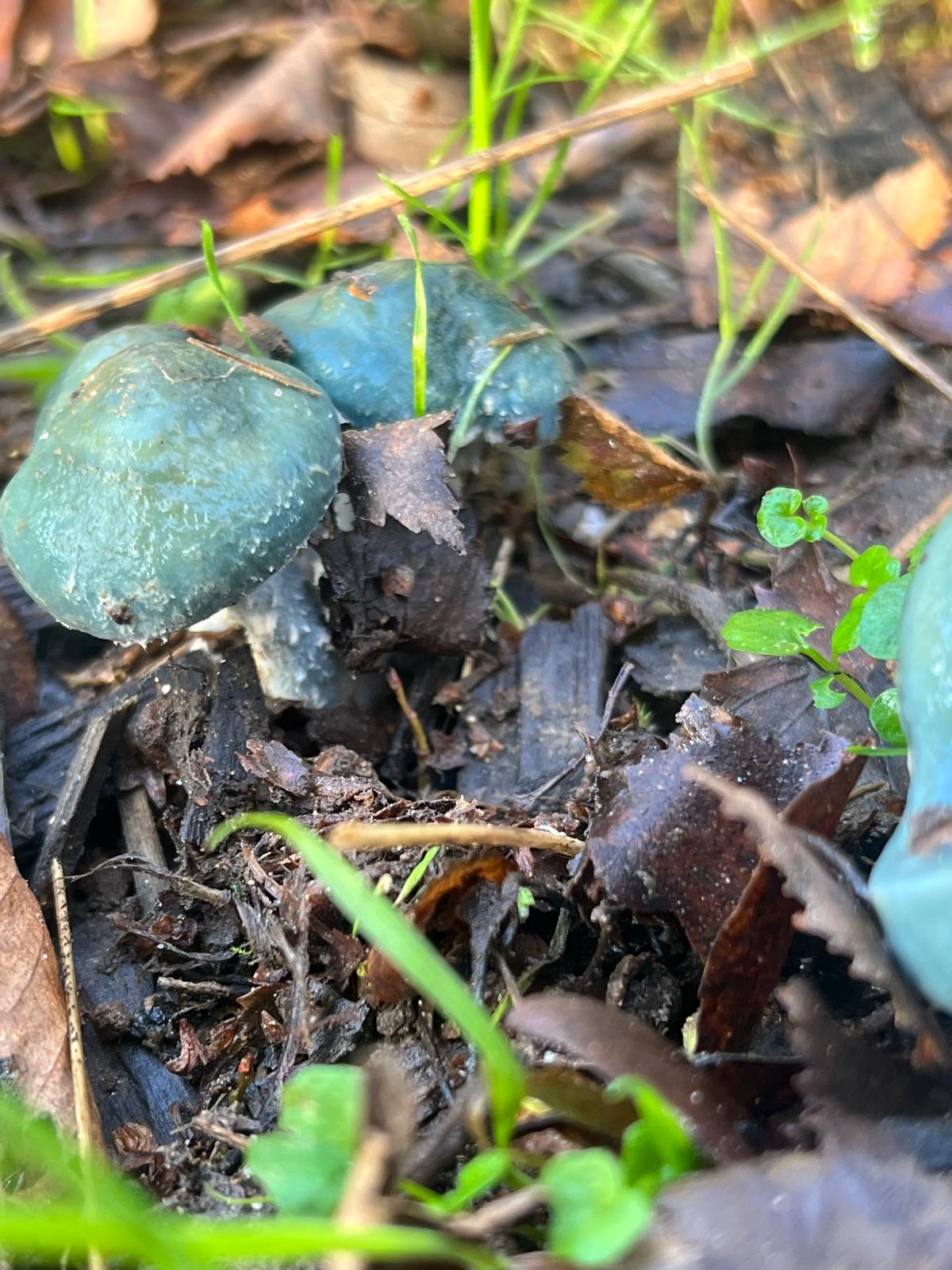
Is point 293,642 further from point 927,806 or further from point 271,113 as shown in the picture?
point 271,113

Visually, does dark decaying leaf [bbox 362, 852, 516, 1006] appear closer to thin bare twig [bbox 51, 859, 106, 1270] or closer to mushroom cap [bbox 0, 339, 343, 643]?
thin bare twig [bbox 51, 859, 106, 1270]

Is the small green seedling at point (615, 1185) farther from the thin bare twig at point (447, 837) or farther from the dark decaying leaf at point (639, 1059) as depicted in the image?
the thin bare twig at point (447, 837)

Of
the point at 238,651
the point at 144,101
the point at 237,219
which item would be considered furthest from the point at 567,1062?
the point at 144,101

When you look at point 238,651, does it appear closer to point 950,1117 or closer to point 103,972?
point 103,972

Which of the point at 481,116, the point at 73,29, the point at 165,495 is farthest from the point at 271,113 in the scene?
the point at 165,495

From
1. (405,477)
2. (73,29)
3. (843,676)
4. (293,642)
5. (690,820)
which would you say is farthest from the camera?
(73,29)

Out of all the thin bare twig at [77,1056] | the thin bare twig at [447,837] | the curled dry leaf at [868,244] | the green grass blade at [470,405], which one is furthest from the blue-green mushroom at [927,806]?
the curled dry leaf at [868,244]
